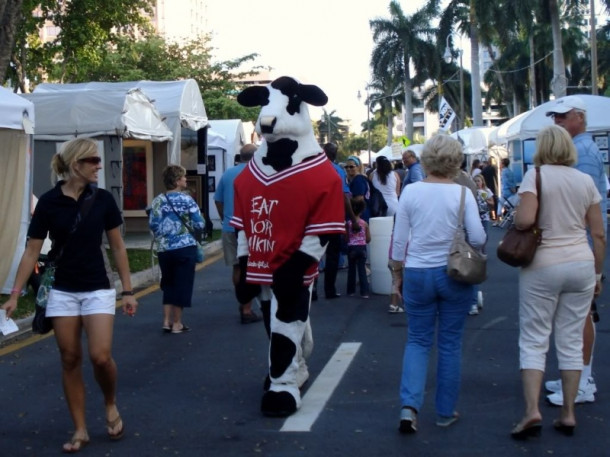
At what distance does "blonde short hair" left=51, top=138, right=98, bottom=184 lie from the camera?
215 inches

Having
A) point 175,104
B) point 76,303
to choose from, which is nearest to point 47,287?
point 76,303

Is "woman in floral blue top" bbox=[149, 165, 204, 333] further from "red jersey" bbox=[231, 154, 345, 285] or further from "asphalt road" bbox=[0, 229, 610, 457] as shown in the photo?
"red jersey" bbox=[231, 154, 345, 285]

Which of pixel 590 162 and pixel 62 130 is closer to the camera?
pixel 590 162

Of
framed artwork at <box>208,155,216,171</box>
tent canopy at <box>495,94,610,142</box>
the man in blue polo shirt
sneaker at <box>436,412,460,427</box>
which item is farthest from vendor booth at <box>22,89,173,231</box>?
sneaker at <box>436,412,460,427</box>

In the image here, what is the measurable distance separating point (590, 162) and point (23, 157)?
25.8 feet

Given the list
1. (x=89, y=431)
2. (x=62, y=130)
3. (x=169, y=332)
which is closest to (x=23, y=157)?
(x=169, y=332)

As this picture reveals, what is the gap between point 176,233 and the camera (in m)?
9.48

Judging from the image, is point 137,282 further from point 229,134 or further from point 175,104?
point 229,134

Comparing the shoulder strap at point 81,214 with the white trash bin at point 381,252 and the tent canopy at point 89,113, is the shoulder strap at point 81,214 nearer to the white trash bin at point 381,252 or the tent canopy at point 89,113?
the white trash bin at point 381,252

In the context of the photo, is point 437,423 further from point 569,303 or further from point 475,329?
point 475,329

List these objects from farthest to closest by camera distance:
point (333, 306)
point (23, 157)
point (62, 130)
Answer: point (62, 130), point (23, 157), point (333, 306)

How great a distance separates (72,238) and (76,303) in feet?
1.19

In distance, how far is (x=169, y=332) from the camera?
31.9 ft

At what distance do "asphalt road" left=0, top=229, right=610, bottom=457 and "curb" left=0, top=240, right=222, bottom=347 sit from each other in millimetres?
246
